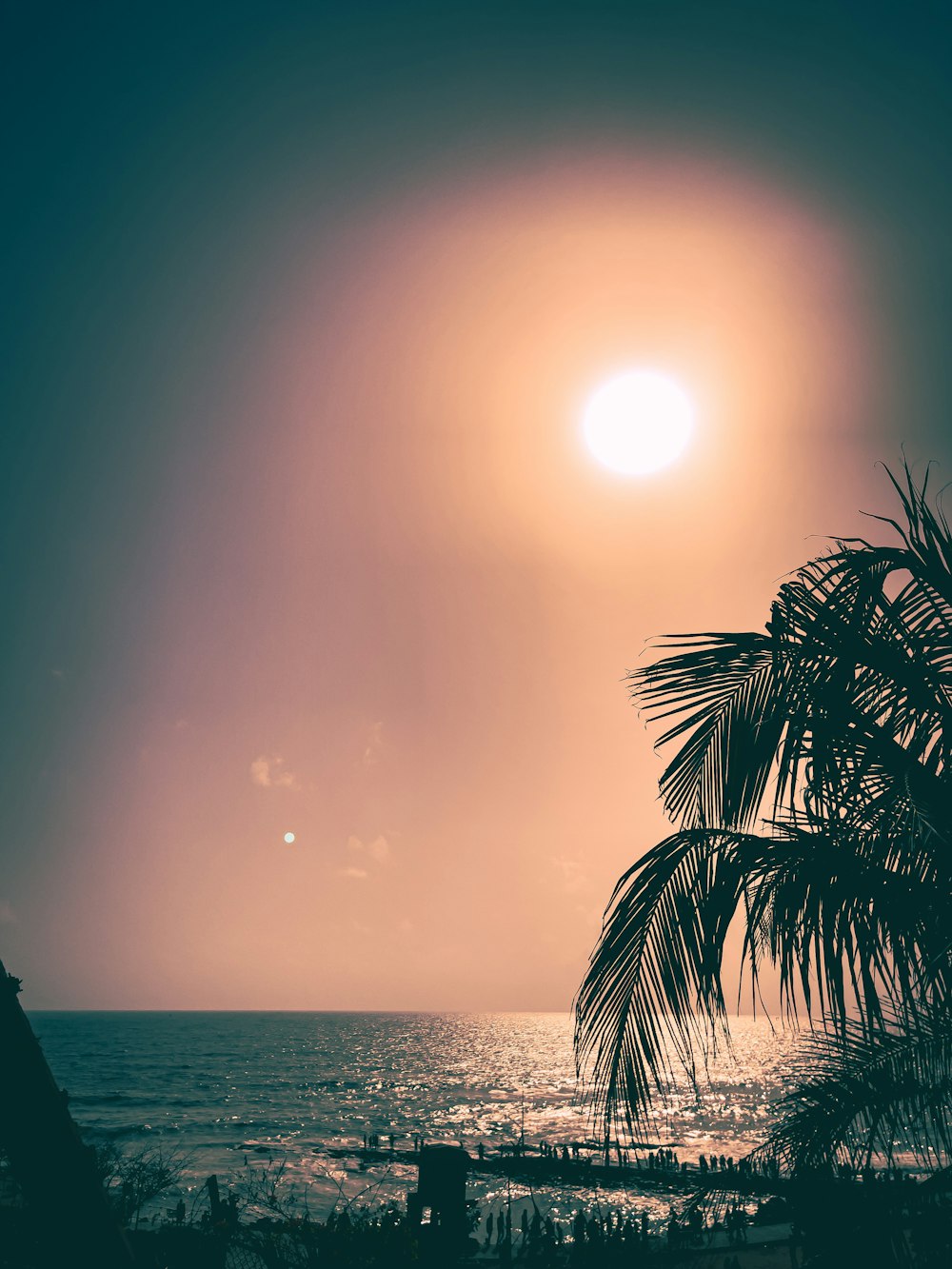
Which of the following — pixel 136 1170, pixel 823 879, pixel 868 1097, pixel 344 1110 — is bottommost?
pixel 344 1110

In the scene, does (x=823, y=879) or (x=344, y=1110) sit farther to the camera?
(x=344, y=1110)

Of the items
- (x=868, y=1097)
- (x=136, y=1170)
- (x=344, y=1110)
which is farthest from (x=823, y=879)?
(x=344, y=1110)

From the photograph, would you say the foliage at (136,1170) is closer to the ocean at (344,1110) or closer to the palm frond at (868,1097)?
the ocean at (344,1110)

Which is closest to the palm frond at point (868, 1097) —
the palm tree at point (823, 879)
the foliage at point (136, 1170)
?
the palm tree at point (823, 879)

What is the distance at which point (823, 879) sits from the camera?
351 centimetres

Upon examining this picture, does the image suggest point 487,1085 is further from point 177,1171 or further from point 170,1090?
point 177,1171

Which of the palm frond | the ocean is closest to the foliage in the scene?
the ocean

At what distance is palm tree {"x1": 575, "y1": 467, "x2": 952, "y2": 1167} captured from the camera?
3498 millimetres

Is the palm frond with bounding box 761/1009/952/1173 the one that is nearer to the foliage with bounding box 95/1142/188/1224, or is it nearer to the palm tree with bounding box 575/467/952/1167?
the palm tree with bounding box 575/467/952/1167

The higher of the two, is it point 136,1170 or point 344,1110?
point 136,1170

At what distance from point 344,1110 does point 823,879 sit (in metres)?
66.4

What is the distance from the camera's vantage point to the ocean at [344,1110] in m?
→ 35.0

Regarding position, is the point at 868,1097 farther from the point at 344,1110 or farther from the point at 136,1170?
the point at 344,1110

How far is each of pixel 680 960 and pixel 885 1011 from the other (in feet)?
4.25
